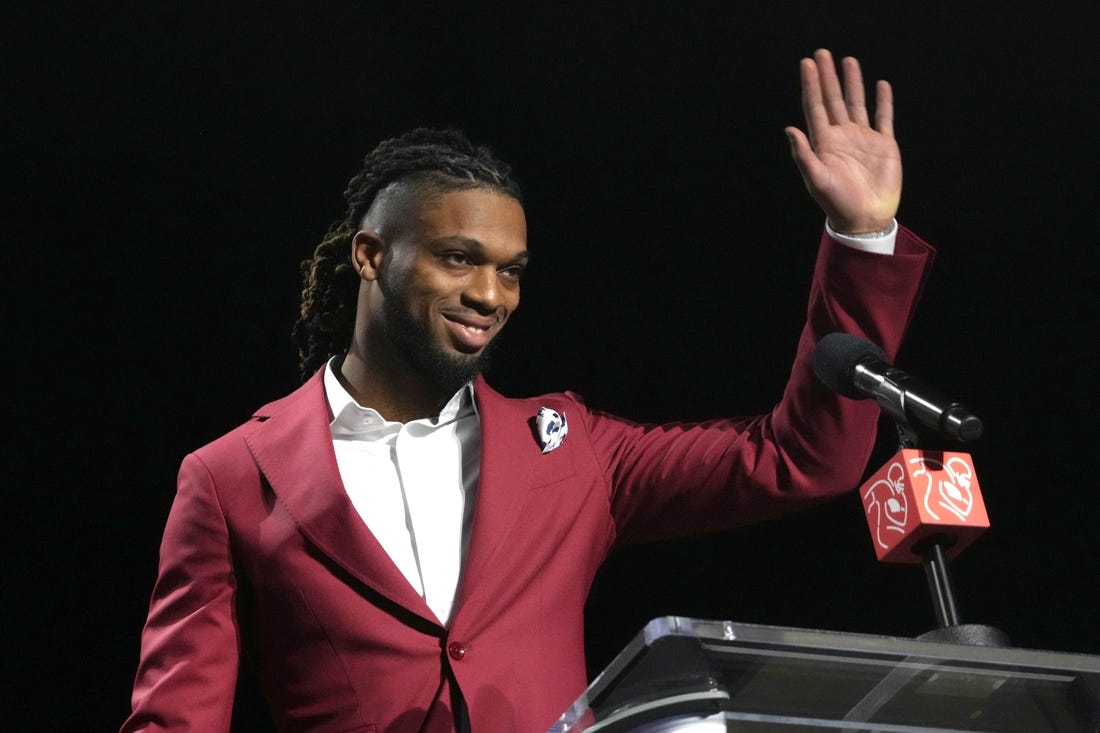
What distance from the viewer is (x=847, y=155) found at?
185 centimetres

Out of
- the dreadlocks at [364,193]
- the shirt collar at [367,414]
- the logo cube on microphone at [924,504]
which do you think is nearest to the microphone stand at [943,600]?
the logo cube on microphone at [924,504]

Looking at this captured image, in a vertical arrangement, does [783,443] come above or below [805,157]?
below

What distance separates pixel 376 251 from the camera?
240 cm

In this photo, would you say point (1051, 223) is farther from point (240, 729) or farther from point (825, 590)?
point (240, 729)

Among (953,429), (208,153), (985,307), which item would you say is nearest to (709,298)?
(985,307)

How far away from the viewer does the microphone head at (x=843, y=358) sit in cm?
145

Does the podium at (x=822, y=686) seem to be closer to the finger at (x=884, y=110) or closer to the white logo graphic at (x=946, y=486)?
the white logo graphic at (x=946, y=486)

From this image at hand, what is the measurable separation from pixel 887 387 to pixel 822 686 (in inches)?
14.2

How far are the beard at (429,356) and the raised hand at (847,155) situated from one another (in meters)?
0.64

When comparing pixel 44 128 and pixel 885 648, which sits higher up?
pixel 44 128

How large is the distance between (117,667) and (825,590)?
1640mm

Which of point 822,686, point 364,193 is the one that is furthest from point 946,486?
point 364,193

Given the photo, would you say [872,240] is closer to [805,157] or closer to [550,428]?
[805,157]

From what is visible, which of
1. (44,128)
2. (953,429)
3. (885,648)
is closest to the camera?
(885,648)
